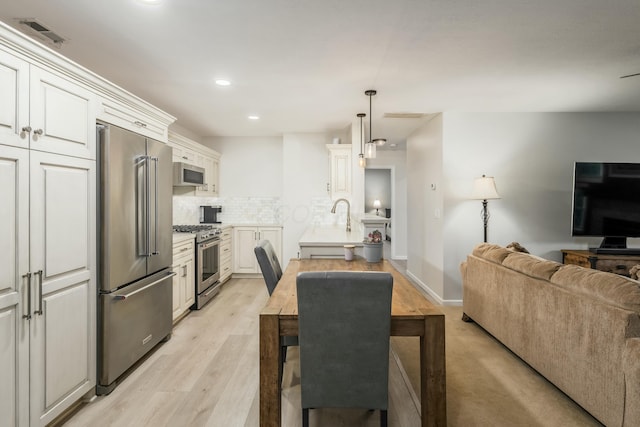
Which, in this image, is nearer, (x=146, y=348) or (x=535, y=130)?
(x=146, y=348)

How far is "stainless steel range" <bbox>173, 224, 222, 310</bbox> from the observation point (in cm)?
429

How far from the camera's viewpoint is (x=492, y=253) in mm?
3385

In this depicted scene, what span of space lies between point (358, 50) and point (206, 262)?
318 cm

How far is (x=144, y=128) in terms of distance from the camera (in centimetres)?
297

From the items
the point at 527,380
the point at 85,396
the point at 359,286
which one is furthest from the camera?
the point at 527,380

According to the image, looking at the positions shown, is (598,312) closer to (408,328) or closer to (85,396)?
(408,328)

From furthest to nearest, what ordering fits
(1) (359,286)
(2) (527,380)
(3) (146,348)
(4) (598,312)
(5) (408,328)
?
(3) (146,348) → (2) (527,380) → (4) (598,312) → (5) (408,328) → (1) (359,286)

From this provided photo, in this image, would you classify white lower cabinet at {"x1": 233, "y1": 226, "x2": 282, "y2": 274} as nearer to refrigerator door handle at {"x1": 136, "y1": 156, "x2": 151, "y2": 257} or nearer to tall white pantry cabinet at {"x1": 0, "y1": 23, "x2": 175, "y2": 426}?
refrigerator door handle at {"x1": 136, "y1": 156, "x2": 151, "y2": 257}

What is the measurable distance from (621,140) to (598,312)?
3.58 metres

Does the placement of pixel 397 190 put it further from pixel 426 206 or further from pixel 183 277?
pixel 183 277

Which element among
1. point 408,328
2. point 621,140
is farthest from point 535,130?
point 408,328

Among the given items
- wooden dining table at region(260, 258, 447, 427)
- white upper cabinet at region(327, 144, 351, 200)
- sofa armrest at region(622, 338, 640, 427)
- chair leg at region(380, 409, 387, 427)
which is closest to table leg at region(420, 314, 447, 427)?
wooden dining table at region(260, 258, 447, 427)

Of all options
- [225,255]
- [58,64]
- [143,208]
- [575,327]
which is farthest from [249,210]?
[575,327]

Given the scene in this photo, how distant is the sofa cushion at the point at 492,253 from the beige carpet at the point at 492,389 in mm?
788
